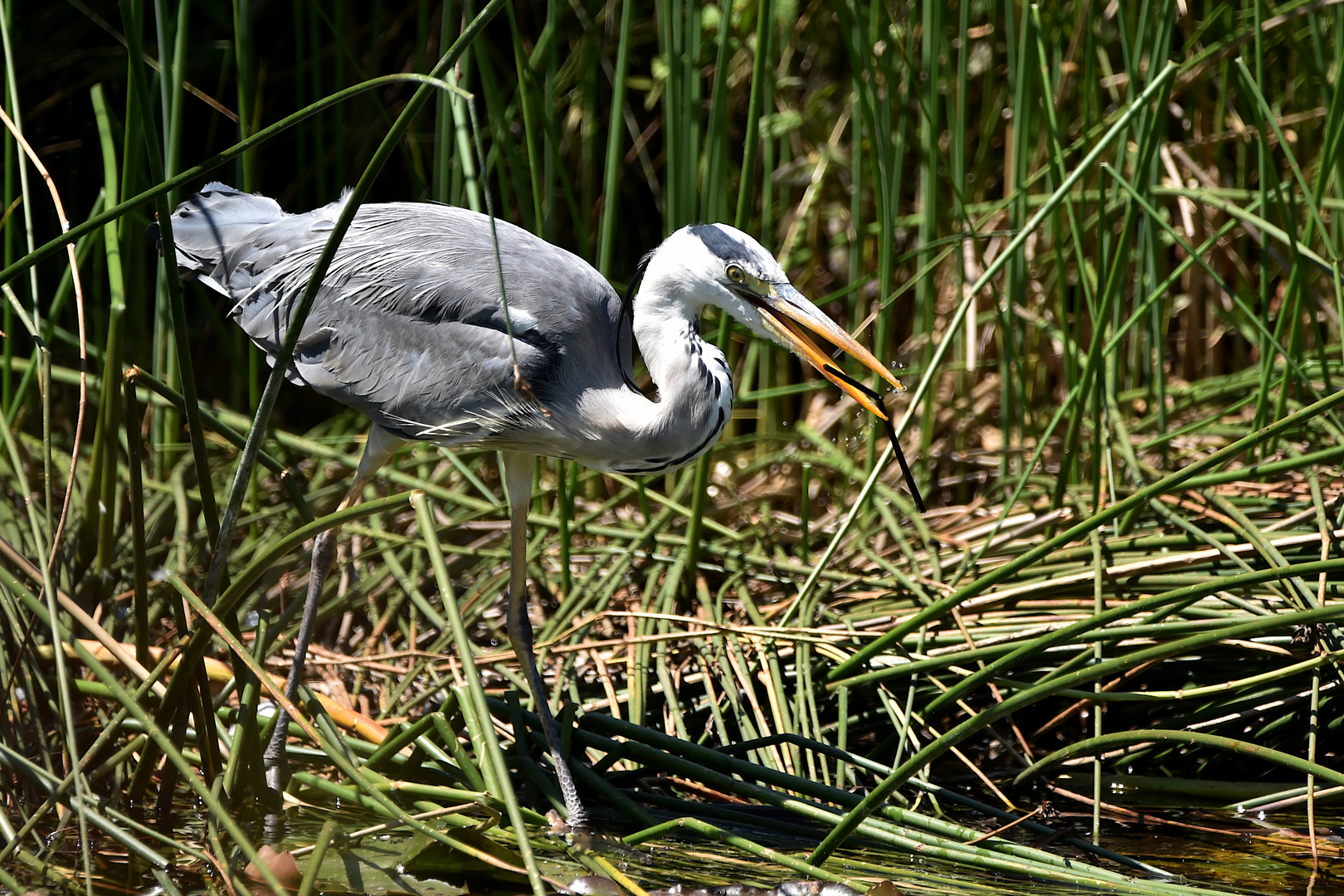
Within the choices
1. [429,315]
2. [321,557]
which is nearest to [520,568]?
[321,557]

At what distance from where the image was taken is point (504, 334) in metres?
2.89

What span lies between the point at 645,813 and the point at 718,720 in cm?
50

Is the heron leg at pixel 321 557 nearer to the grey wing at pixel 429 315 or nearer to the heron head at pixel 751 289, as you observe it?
the grey wing at pixel 429 315

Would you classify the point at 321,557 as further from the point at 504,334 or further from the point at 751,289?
the point at 751,289

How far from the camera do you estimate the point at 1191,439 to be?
389cm

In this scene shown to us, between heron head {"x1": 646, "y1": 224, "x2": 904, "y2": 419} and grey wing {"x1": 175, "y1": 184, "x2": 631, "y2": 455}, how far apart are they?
0.35 m

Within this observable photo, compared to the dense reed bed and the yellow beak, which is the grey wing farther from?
the yellow beak

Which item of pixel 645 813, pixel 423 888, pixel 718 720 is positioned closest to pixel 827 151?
pixel 718 720

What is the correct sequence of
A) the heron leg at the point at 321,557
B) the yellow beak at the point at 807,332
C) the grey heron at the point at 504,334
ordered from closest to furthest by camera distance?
the yellow beak at the point at 807,332, the grey heron at the point at 504,334, the heron leg at the point at 321,557

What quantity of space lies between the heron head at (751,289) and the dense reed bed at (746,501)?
302 millimetres

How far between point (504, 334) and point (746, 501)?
1425mm

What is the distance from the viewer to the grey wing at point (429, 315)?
9.43ft

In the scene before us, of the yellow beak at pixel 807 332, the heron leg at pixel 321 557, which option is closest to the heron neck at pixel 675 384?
the yellow beak at pixel 807 332

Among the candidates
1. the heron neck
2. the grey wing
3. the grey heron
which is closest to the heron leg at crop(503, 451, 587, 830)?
the grey heron
